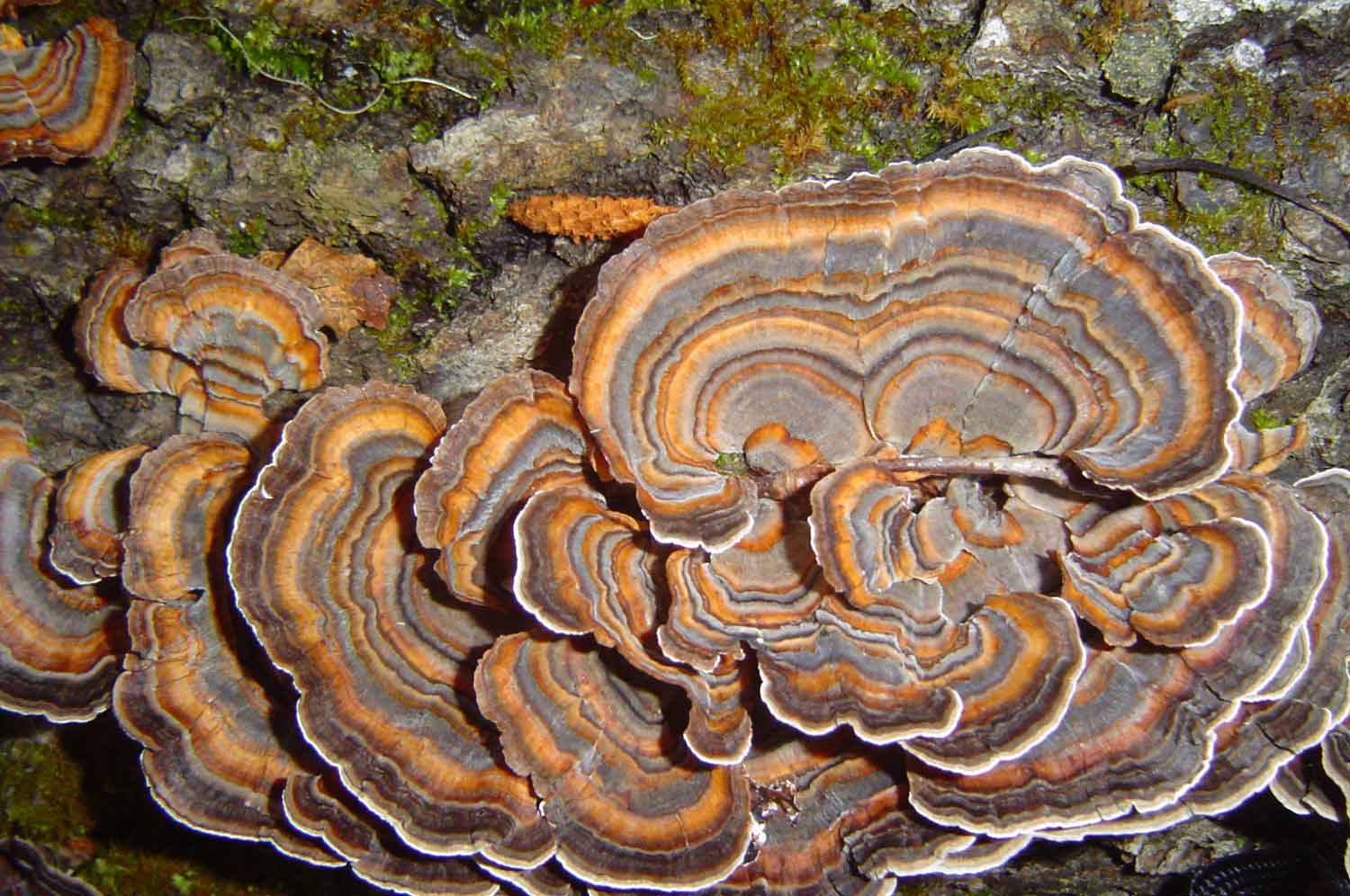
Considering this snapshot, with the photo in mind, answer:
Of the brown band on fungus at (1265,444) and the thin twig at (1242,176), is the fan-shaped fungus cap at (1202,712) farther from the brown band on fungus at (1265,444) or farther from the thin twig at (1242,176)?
the thin twig at (1242,176)

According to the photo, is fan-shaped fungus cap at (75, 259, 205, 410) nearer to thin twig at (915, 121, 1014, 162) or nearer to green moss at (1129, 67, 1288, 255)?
thin twig at (915, 121, 1014, 162)

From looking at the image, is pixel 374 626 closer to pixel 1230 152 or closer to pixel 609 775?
pixel 609 775

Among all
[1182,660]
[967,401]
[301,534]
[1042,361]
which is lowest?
[301,534]

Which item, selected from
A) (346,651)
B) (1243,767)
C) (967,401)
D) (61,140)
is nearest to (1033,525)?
(967,401)

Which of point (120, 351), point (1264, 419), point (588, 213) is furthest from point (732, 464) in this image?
point (120, 351)

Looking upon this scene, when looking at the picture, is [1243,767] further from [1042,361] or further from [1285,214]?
[1285,214]

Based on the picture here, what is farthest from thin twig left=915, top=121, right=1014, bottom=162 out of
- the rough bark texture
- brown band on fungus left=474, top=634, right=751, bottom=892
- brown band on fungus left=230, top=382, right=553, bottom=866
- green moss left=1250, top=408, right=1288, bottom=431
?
brown band on fungus left=474, top=634, right=751, bottom=892
